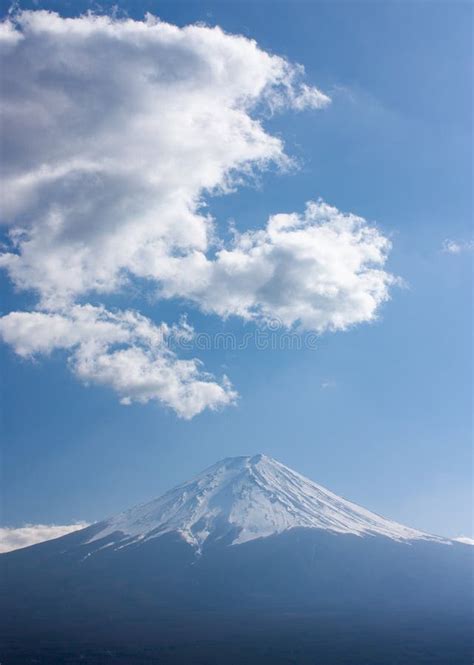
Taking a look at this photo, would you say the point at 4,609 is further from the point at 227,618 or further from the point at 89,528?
the point at 89,528

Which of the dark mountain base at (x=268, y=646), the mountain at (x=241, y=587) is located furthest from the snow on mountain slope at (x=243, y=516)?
the dark mountain base at (x=268, y=646)

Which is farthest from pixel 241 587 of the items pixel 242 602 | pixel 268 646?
pixel 268 646

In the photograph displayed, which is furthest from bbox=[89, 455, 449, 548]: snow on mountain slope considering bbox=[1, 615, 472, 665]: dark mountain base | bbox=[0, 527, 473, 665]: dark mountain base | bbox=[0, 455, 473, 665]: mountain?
bbox=[1, 615, 472, 665]: dark mountain base

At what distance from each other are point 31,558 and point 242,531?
52.7 m

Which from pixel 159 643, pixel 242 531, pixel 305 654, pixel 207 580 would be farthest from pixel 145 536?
pixel 305 654

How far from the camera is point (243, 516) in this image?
568ft

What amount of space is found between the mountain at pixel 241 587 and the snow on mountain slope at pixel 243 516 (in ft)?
1.81

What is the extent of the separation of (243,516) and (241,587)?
40743mm

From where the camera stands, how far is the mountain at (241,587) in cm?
7906

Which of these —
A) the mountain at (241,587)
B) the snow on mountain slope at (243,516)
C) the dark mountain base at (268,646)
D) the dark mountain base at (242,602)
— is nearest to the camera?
the dark mountain base at (268,646)

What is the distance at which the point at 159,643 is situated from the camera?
82.2 meters

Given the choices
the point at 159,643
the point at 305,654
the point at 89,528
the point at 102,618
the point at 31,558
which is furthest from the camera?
the point at 89,528

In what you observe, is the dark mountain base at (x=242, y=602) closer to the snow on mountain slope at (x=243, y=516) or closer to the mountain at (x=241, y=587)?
the mountain at (x=241, y=587)

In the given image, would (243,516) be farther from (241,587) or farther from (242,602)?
(242,602)
